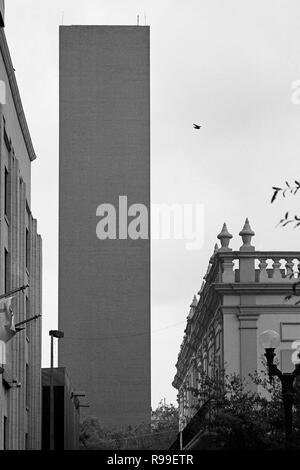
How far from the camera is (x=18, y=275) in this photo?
2493 inches

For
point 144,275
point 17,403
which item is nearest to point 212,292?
point 17,403

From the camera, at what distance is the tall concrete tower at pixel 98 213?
176375mm

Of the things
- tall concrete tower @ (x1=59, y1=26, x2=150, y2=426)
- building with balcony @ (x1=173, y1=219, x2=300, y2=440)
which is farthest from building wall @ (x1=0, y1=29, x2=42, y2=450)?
tall concrete tower @ (x1=59, y1=26, x2=150, y2=426)

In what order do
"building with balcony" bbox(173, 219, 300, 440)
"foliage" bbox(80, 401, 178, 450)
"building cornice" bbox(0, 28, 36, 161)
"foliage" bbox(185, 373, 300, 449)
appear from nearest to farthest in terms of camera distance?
"foliage" bbox(185, 373, 300, 449) → "building cornice" bbox(0, 28, 36, 161) → "building with balcony" bbox(173, 219, 300, 440) → "foliage" bbox(80, 401, 178, 450)

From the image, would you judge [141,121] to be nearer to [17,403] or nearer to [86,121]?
[86,121]

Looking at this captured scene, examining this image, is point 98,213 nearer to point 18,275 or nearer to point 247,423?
point 18,275

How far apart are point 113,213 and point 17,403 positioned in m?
126

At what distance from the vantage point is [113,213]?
189250 millimetres

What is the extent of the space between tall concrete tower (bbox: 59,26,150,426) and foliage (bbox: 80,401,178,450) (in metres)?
10.1

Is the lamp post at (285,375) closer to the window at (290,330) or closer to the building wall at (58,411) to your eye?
the window at (290,330)

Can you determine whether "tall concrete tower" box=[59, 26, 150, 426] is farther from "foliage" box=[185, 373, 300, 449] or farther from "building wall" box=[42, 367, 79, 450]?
"foliage" box=[185, 373, 300, 449]

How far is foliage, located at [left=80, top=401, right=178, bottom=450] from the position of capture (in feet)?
433

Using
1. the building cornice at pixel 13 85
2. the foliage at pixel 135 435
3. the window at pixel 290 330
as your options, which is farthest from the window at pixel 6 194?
the foliage at pixel 135 435

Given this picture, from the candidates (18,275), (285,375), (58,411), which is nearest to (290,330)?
(18,275)
